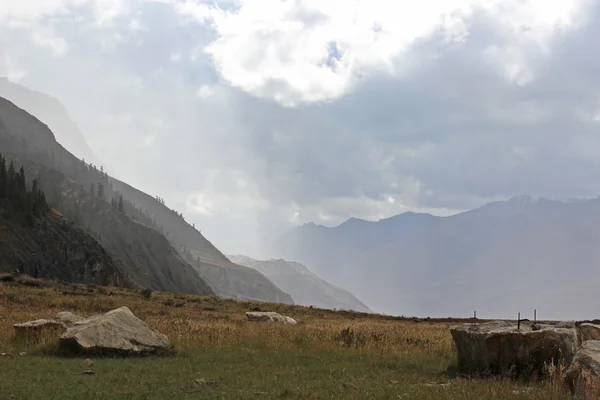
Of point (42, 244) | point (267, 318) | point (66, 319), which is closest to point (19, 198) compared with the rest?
point (42, 244)

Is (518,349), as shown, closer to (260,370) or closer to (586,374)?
(586,374)

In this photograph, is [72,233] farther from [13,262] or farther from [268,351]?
[268,351]

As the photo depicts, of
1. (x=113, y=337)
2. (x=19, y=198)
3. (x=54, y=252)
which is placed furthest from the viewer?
(x=19, y=198)

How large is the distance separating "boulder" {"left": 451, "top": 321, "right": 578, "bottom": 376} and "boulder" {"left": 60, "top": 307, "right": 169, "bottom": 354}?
1098 centimetres

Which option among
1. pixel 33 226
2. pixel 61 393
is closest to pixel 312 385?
pixel 61 393

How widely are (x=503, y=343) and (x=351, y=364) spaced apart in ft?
A: 16.5

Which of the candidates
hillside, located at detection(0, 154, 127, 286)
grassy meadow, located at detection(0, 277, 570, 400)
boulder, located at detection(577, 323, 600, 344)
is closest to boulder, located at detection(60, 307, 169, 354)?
grassy meadow, located at detection(0, 277, 570, 400)

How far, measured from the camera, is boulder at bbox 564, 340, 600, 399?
1081cm

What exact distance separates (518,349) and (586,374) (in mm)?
4860

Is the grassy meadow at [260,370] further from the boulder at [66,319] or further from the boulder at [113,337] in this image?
the boulder at [66,319]

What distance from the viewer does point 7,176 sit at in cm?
14200

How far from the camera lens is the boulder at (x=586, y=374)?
10.8 metres

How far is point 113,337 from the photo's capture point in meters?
18.9

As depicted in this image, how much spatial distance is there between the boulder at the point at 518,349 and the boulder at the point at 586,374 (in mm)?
3324
